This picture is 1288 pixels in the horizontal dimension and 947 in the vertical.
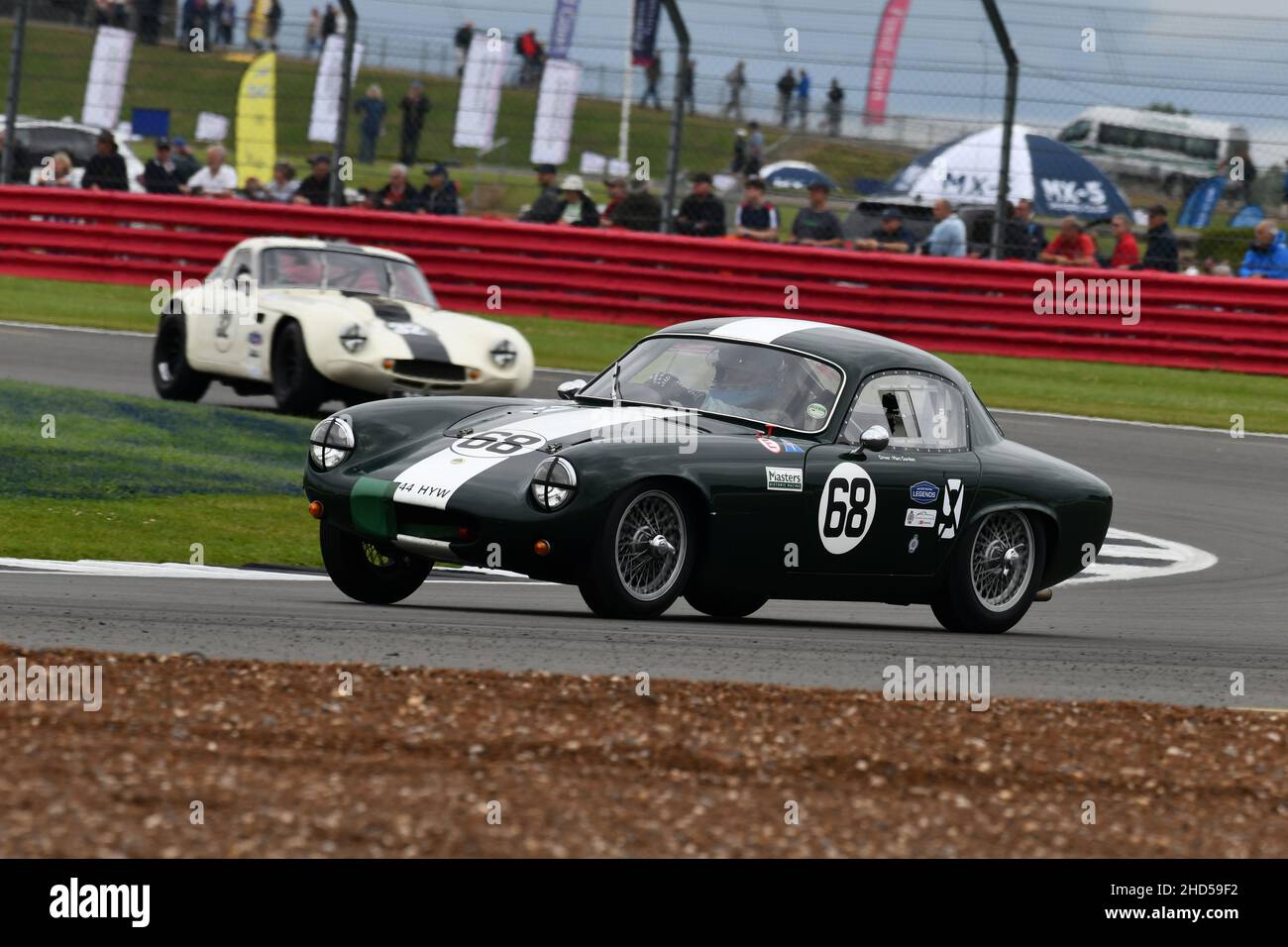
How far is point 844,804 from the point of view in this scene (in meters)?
4.95

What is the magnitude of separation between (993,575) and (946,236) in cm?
1055

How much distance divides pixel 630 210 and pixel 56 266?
5.95 metres

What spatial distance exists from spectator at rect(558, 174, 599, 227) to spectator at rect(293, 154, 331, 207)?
233 centimetres

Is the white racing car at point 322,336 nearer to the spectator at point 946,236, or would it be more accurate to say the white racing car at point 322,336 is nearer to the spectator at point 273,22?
the spectator at point 273,22

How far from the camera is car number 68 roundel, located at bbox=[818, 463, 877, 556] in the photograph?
796 centimetres

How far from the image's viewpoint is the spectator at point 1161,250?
1841cm

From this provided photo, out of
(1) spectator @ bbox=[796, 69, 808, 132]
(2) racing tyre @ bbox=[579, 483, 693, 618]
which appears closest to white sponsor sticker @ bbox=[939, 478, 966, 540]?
(2) racing tyre @ bbox=[579, 483, 693, 618]

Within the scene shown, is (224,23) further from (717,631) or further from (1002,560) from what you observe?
(717,631)

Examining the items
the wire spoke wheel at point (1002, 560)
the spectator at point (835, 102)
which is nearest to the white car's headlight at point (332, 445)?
the wire spoke wheel at point (1002, 560)

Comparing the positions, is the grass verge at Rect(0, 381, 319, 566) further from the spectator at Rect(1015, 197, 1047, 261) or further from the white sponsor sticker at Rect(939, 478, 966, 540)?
the spectator at Rect(1015, 197, 1047, 261)

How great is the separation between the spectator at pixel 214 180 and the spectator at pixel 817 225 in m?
5.89

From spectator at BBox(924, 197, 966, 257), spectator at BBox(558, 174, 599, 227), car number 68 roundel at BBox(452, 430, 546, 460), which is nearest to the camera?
car number 68 roundel at BBox(452, 430, 546, 460)
